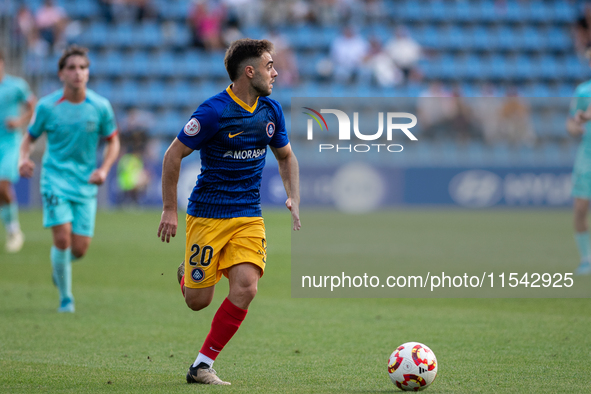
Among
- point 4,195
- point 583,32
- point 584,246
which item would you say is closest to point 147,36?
point 583,32

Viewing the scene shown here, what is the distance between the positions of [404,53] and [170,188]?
66.2 ft

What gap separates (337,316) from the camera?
292 inches

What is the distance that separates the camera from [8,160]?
11.0 meters

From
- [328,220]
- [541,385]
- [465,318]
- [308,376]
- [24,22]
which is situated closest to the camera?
[541,385]

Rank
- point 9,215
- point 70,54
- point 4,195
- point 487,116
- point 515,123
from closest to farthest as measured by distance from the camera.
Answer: point 70,54 → point 4,195 → point 9,215 → point 515,123 → point 487,116

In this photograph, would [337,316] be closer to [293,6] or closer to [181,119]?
[181,119]

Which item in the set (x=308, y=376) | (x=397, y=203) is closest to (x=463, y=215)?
(x=397, y=203)

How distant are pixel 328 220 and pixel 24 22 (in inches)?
408

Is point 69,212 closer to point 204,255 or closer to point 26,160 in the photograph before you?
point 26,160

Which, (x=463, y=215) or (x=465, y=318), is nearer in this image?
(x=465, y=318)

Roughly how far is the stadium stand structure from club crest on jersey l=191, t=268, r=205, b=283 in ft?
58.4

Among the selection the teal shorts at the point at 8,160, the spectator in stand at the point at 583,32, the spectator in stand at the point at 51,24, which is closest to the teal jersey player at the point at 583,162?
the teal shorts at the point at 8,160

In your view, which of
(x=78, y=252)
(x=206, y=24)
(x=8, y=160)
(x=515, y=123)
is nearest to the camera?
(x=78, y=252)

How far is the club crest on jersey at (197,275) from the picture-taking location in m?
4.70
